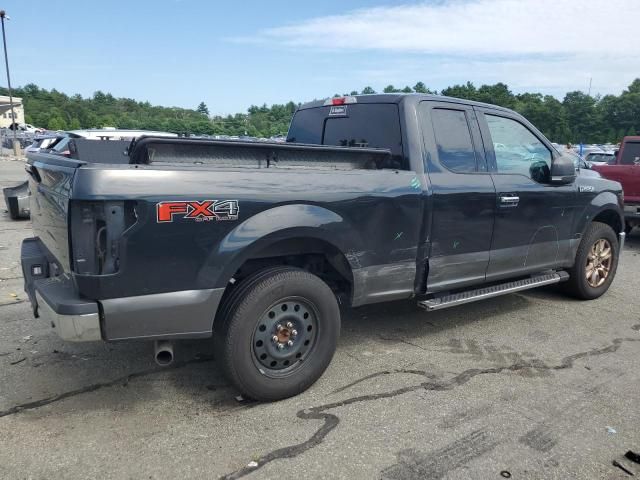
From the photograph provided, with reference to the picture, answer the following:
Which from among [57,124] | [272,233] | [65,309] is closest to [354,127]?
[272,233]

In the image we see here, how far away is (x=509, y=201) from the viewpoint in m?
4.55

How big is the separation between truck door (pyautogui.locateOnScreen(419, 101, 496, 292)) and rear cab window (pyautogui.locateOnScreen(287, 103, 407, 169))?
23 cm

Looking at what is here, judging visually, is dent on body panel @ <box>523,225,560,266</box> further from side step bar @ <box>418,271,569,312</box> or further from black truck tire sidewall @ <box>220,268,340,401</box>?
black truck tire sidewall @ <box>220,268,340,401</box>

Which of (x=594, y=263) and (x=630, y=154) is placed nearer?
(x=594, y=263)

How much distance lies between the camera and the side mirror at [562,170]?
485 cm

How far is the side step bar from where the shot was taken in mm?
4166

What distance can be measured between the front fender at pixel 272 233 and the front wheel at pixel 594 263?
323 cm

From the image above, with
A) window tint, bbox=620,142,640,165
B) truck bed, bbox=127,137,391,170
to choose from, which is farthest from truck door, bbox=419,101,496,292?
window tint, bbox=620,142,640,165

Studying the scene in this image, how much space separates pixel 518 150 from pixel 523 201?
0.51 metres

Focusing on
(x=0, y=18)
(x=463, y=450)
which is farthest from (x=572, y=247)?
(x=0, y=18)

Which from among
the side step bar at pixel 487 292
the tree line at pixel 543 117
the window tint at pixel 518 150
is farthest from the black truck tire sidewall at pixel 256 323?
the tree line at pixel 543 117

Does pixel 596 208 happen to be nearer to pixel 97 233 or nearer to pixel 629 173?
pixel 97 233

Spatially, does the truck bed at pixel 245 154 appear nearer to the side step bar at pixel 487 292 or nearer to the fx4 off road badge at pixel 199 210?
the fx4 off road badge at pixel 199 210

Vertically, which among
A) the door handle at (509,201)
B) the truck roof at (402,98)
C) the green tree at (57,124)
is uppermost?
the truck roof at (402,98)
